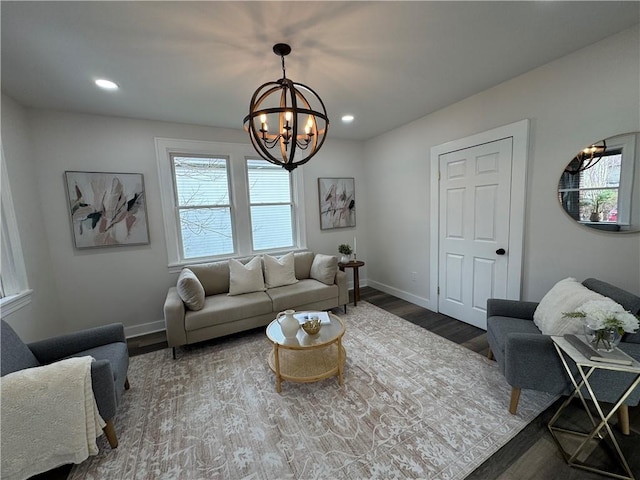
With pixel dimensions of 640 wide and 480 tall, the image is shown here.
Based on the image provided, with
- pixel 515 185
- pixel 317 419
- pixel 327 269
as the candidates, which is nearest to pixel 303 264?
pixel 327 269

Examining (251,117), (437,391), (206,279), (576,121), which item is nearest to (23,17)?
(251,117)

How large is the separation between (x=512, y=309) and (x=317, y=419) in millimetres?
1867

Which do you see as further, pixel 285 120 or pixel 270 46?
pixel 270 46

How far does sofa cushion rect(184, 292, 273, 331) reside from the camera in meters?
2.63

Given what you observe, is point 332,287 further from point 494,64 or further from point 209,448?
point 494,64

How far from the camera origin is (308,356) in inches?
92.0

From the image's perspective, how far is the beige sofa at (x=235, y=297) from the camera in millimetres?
2619

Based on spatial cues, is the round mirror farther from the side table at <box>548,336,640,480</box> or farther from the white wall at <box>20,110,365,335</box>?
the white wall at <box>20,110,365,335</box>

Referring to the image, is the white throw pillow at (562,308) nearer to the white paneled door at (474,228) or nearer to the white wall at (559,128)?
the white wall at (559,128)

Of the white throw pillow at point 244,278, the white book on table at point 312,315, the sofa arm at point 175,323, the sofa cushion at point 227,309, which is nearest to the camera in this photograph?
the white book on table at point 312,315

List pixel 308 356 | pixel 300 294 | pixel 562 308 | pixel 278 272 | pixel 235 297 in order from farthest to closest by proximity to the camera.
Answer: pixel 278 272 < pixel 300 294 < pixel 235 297 < pixel 308 356 < pixel 562 308

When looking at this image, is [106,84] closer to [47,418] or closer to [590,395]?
[47,418]

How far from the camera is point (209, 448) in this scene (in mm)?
1603

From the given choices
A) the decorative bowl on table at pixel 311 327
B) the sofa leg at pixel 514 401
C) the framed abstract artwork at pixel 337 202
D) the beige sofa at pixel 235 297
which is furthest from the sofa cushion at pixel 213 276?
the sofa leg at pixel 514 401
